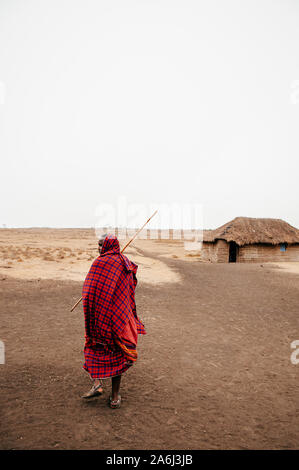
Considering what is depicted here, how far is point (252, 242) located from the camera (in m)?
19.8

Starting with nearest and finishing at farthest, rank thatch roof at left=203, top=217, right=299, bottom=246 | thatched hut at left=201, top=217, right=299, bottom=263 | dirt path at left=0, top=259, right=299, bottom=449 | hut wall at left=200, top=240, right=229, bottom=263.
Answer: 1. dirt path at left=0, top=259, right=299, bottom=449
2. thatch roof at left=203, top=217, right=299, bottom=246
3. thatched hut at left=201, top=217, right=299, bottom=263
4. hut wall at left=200, top=240, right=229, bottom=263

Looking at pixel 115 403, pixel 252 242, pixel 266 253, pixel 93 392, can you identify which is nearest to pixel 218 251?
pixel 252 242

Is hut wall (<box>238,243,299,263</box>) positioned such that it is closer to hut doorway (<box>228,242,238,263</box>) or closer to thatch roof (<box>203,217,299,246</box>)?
thatch roof (<box>203,217,299,246</box>)

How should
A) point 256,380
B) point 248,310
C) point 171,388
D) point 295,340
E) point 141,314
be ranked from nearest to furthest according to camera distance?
point 171,388 < point 256,380 < point 295,340 < point 141,314 < point 248,310

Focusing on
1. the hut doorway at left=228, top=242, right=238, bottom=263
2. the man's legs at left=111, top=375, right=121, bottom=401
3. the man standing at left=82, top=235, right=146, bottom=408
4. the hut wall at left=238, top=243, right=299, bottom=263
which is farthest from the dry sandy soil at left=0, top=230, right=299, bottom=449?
the hut doorway at left=228, top=242, right=238, bottom=263

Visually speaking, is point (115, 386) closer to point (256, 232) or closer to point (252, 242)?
point (252, 242)

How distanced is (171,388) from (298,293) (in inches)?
310

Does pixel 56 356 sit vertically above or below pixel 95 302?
below

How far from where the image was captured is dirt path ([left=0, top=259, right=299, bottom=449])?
273cm

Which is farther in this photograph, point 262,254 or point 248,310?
point 262,254

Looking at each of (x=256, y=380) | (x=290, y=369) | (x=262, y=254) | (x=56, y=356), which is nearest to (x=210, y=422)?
(x=256, y=380)

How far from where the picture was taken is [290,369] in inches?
174

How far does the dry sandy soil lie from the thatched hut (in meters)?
12.1

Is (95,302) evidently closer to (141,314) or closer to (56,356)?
(56,356)
